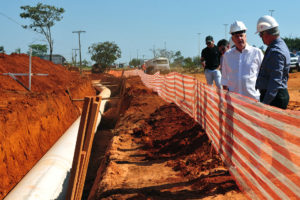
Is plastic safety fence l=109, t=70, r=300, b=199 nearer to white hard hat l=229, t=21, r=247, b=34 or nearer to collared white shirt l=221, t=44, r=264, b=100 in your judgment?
collared white shirt l=221, t=44, r=264, b=100

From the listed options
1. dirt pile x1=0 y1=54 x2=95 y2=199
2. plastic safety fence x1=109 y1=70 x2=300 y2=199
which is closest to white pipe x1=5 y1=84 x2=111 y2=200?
dirt pile x1=0 y1=54 x2=95 y2=199

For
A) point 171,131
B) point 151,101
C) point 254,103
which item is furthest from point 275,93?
point 151,101

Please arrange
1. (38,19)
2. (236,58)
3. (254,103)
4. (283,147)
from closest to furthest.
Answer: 1. (283,147)
2. (254,103)
3. (236,58)
4. (38,19)

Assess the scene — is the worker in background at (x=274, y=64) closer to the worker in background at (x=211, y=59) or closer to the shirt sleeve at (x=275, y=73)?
the shirt sleeve at (x=275, y=73)

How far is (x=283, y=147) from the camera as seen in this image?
2.93 m

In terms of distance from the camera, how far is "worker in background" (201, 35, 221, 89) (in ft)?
28.3

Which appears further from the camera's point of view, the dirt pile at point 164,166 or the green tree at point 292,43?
the green tree at point 292,43

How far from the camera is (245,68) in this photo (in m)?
4.93

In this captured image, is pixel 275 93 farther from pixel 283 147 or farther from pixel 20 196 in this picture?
pixel 20 196

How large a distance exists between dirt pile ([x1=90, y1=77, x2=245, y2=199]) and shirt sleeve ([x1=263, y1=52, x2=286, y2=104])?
1.20m

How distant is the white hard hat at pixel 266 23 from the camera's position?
3902mm

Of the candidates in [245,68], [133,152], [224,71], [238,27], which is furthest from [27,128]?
[238,27]

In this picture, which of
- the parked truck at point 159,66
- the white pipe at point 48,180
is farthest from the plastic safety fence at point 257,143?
the parked truck at point 159,66

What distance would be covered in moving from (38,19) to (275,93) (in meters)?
39.8
